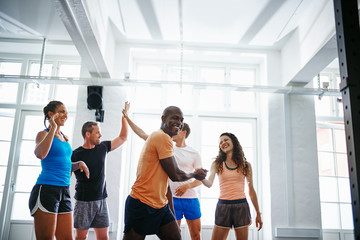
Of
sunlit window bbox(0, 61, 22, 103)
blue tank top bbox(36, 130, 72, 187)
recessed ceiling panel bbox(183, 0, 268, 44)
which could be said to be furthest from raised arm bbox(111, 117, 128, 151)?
sunlit window bbox(0, 61, 22, 103)

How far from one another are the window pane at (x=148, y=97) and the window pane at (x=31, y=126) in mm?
1718

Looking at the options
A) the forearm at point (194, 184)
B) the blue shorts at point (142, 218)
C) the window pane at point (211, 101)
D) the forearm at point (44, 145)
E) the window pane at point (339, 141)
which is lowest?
the blue shorts at point (142, 218)

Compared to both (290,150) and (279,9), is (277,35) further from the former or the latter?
(290,150)

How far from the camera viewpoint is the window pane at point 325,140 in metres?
5.20

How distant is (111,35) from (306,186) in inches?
148

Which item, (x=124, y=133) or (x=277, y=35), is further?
(x=277, y=35)

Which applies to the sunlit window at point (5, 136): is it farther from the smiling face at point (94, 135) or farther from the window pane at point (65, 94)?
the smiling face at point (94, 135)

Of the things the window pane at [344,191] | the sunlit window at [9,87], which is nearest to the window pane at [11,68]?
the sunlit window at [9,87]

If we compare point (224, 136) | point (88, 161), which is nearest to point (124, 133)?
point (88, 161)

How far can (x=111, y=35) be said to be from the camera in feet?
14.9

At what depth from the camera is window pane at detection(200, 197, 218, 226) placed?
4652 millimetres

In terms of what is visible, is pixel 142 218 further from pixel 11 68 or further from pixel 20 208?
pixel 11 68

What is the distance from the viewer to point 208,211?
4707 mm

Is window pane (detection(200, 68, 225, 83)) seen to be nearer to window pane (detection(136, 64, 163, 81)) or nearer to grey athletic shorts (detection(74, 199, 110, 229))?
window pane (detection(136, 64, 163, 81))
